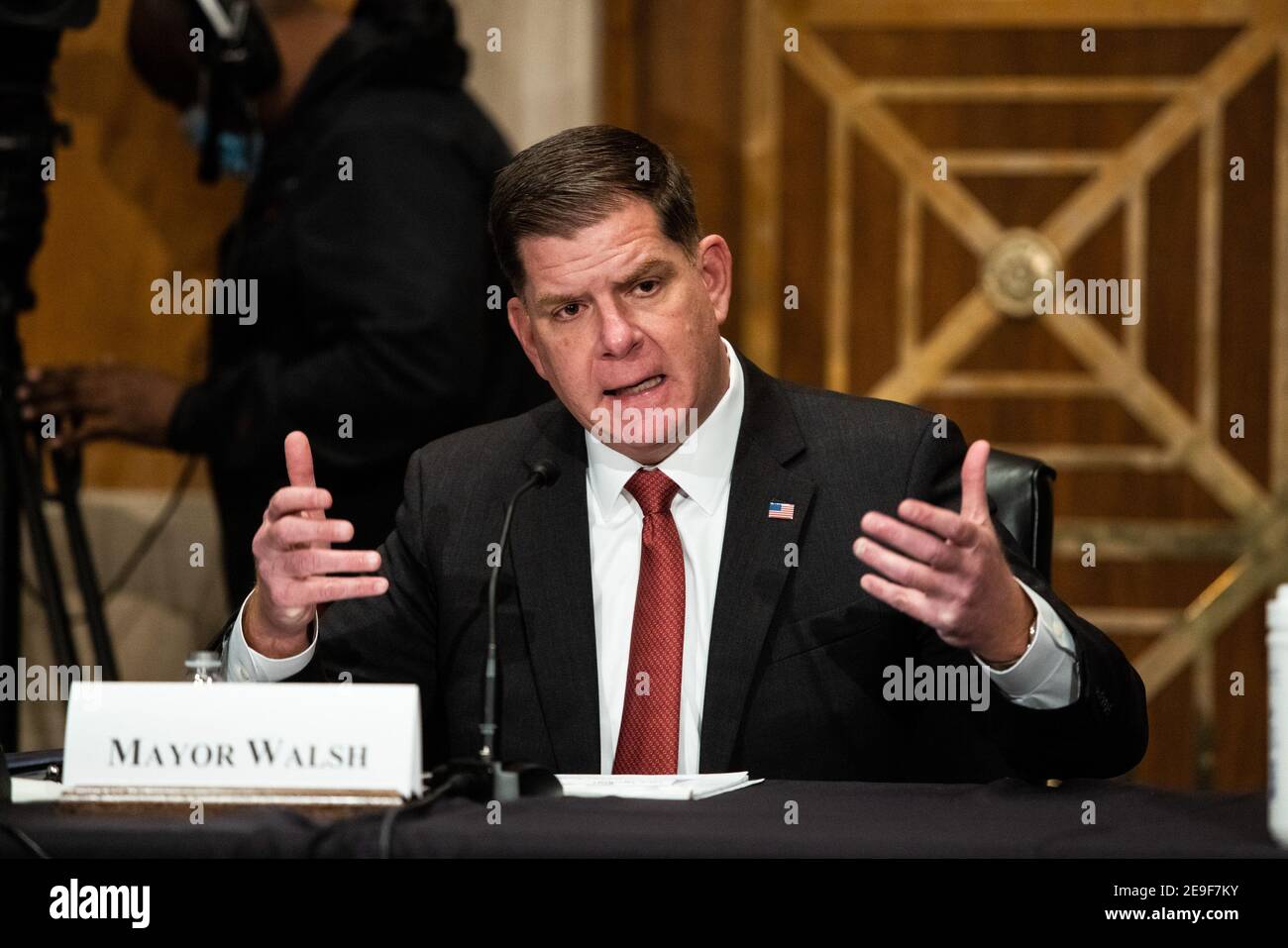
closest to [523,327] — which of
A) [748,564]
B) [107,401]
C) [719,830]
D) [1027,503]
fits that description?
[748,564]

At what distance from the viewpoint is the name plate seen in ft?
4.18

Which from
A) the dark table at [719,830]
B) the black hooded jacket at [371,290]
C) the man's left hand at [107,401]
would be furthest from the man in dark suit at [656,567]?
the man's left hand at [107,401]

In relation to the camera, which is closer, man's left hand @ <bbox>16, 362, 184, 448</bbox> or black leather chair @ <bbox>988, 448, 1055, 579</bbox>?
black leather chair @ <bbox>988, 448, 1055, 579</bbox>

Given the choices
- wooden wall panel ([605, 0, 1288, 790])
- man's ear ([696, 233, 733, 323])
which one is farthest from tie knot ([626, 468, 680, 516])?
wooden wall panel ([605, 0, 1288, 790])

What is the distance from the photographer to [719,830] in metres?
1.17

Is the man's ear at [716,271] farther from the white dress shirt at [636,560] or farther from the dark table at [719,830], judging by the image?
the dark table at [719,830]

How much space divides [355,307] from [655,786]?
1.55m

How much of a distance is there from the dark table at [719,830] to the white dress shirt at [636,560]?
1.26ft

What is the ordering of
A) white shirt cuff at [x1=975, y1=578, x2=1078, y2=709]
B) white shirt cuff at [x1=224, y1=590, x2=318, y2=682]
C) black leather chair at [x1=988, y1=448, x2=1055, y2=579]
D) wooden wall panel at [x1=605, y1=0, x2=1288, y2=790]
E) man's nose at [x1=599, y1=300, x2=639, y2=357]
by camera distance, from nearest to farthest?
white shirt cuff at [x1=975, y1=578, x2=1078, y2=709]
white shirt cuff at [x1=224, y1=590, x2=318, y2=682]
man's nose at [x1=599, y1=300, x2=639, y2=357]
black leather chair at [x1=988, y1=448, x2=1055, y2=579]
wooden wall panel at [x1=605, y1=0, x2=1288, y2=790]

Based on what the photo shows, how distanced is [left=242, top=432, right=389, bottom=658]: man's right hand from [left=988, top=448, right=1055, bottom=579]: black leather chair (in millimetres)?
806

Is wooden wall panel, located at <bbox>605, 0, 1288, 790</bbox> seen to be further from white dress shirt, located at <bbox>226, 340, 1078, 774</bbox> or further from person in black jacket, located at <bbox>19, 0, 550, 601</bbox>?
white dress shirt, located at <bbox>226, 340, 1078, 774</bbox>

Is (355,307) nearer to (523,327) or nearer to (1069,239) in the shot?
(523,327)

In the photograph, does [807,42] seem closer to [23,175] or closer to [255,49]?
[255,49]
